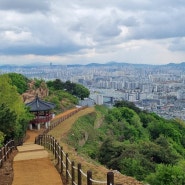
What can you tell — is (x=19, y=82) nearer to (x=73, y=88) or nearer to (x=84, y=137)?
(x=73, y=88)

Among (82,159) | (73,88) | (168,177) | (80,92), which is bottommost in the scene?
(80,92)

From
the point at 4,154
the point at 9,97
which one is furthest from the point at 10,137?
the point at 4,154

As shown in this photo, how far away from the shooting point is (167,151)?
2195cm

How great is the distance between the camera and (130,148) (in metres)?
21.4

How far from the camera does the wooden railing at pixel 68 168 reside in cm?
897

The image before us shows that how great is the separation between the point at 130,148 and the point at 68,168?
7768mm

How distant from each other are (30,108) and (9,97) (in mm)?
8369

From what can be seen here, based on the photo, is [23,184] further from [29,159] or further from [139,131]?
[139,131]

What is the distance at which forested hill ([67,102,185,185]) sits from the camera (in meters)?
14.8

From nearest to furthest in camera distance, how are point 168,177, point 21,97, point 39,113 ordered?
point 168,177
point 39,113
point 21,97

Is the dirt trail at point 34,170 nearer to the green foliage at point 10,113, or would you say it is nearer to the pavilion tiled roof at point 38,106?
the green foliage at point 10,113

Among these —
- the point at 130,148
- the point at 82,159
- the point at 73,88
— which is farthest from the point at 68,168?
the point at 73,88

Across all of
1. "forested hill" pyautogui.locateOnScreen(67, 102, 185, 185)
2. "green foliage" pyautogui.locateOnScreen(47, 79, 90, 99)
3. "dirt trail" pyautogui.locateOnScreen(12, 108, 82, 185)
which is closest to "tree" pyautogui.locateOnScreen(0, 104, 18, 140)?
"dirt trail" pyautogui.locateOnScreen(12, 108, 82, 185)

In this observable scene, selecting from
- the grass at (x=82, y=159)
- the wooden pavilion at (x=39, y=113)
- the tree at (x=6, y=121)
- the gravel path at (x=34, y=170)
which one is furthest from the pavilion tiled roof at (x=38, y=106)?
the gravel path at (x=34, y=170)
